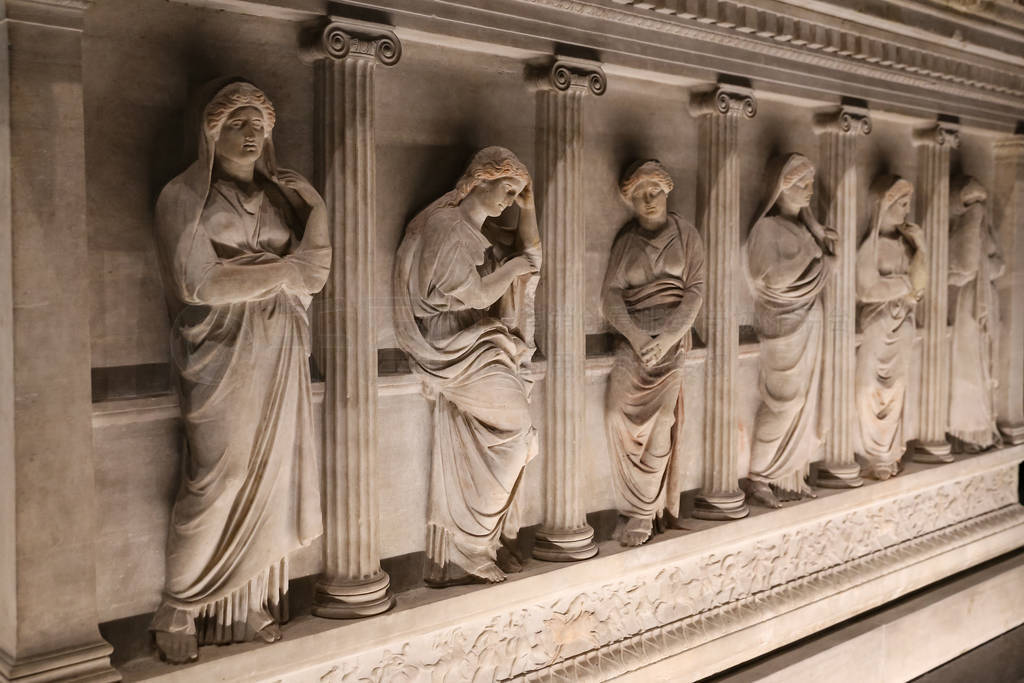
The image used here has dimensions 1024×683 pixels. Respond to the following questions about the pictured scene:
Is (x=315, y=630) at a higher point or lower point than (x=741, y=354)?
lower

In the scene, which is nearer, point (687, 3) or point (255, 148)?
point (255, 148)

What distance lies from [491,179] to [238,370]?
1.62 metres

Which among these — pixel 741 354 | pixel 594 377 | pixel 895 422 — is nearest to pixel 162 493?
pixel 594 377

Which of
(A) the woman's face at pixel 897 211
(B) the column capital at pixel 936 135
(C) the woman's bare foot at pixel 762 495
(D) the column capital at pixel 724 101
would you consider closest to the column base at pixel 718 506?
(C) the woman's bare foot at pixel 762 495

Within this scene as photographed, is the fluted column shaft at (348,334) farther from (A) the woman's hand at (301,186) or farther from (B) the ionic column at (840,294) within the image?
(B) the ionic column at (840,294)

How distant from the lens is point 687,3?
5.56 m

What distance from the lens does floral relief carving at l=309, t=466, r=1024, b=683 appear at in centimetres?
475

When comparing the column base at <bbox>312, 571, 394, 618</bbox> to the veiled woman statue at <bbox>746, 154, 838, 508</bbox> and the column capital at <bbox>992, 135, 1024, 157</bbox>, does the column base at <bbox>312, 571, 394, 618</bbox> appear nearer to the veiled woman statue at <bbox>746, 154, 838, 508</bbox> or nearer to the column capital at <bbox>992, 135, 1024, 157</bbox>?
the veiled woman statue at <bbox>746, 154, 838, 508</bbox>

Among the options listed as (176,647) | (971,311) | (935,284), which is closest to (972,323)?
(971,311)

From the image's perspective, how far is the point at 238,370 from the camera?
4023 mm

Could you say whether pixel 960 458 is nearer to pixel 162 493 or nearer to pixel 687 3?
pixel 687 3

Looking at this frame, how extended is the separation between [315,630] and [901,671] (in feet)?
16.2

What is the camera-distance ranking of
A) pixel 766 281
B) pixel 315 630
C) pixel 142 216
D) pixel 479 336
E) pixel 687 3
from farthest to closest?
1. pixel 766 281
2. pixel 687 3
3. pixel 479 336
4. pixel 315 630
5. pixel 142 216

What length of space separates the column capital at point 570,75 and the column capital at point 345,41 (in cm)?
101
